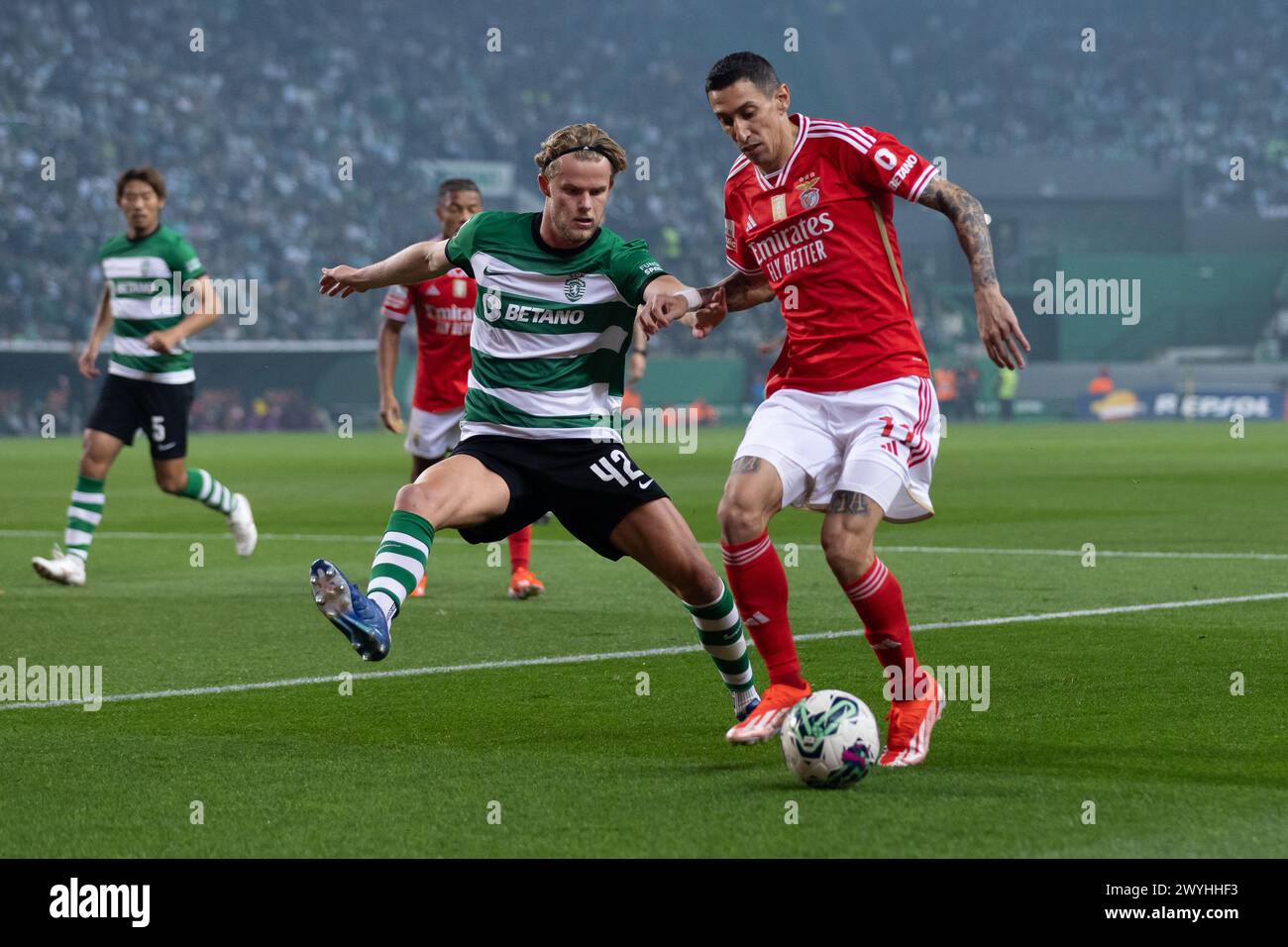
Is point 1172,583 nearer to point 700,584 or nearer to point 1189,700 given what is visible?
point 1189,700

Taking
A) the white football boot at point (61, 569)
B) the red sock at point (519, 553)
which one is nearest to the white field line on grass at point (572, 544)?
the white football boot at point (61, 569)

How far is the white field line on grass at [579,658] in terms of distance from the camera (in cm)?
654

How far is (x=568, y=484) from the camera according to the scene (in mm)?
5555

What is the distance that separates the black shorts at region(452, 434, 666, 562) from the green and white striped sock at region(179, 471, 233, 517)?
5.74 m

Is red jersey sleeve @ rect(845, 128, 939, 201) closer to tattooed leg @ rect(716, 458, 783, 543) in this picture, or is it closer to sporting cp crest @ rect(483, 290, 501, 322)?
tattooed leg @ rect(716, 458, 783, 543)

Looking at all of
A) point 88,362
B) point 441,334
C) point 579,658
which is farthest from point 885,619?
point 88,362

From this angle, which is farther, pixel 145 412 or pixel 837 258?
pixel 145 412

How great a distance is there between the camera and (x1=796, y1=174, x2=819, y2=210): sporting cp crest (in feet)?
18.9

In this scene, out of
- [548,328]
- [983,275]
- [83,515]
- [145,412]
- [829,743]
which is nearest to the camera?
[829,743]

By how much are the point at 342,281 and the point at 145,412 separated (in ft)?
17.4

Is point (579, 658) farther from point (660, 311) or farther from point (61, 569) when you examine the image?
point (61, 569)

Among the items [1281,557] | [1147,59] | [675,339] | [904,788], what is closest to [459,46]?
[675,339]

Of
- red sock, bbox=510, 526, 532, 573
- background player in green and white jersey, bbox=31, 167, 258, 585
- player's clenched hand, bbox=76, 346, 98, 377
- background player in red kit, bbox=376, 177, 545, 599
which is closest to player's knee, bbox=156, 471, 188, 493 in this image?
background player in green and white jersey, bbox=31, 167, 258, 585

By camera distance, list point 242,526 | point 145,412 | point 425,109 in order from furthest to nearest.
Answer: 1. point 425,109
2. point 242,526
3. point 145,412
